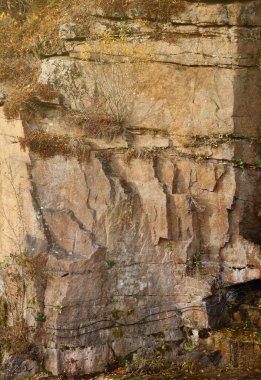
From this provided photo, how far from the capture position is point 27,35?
35.9 ft

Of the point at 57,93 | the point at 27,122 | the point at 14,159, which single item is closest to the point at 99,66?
the point at 57,93

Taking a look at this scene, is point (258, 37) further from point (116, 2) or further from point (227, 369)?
point (227, 369)

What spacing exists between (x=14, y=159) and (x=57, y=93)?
1456 millimetres

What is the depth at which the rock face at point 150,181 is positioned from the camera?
9.52 m

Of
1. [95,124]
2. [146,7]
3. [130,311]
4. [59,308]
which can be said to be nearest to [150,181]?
[95,124]

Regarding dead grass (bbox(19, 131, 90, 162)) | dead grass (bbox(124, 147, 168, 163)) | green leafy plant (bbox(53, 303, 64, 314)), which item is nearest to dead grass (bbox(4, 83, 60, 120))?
dead grass (bbox(19, 131, 90, 162))

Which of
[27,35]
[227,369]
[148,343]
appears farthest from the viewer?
[27,35]

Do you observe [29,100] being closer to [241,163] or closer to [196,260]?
[241,163]

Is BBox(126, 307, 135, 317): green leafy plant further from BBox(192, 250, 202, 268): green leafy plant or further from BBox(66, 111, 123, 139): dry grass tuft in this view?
BBox(66, 111, 123, 139): dry grass tuft

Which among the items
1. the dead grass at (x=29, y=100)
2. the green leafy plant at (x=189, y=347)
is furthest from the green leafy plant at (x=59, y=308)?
the dead grass at (x=29, y=100)

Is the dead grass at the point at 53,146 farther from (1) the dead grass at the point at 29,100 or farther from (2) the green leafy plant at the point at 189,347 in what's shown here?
(2) the green leafy plant at the point at 189,347

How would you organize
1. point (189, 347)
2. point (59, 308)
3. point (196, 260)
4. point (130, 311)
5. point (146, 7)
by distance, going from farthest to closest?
point (196, 260)
point (146, 7)
point (130, 311)
point (189, 347)
point (59, 308)

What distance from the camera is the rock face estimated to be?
9.52m

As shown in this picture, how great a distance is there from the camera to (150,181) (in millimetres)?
9828
